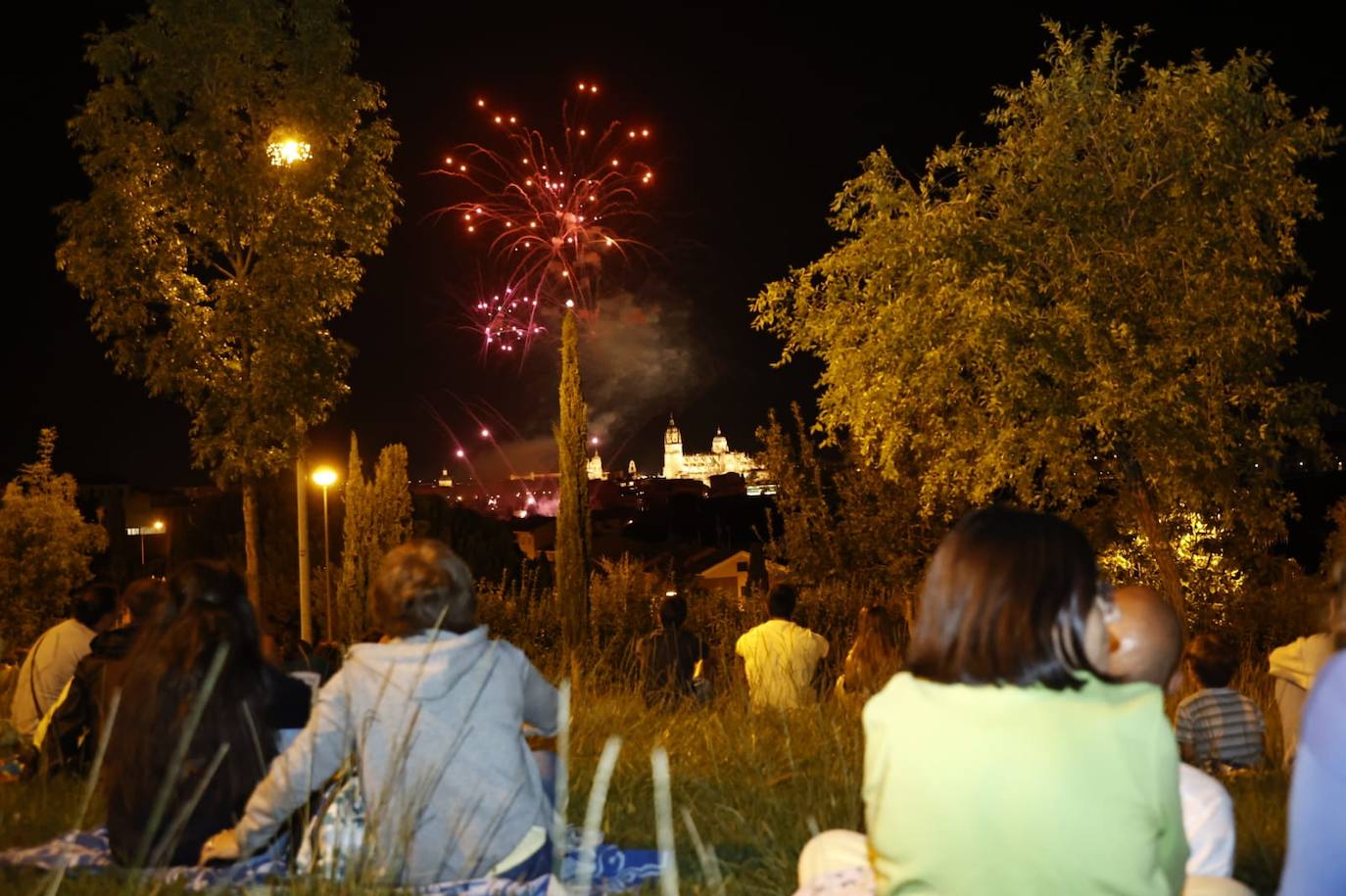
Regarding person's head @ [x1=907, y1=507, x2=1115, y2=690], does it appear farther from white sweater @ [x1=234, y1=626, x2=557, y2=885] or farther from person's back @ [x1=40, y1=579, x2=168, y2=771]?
person's back @ [x1=40, y1=579, x2=168, y2=771]

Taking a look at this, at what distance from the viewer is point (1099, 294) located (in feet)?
50.0

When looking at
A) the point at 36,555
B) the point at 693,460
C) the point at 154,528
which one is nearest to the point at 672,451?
the point at 693,460

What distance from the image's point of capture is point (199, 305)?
17.2m

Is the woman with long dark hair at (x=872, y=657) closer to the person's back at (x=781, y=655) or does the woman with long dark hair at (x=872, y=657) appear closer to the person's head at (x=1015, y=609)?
the person's back at (x=781, y=655)

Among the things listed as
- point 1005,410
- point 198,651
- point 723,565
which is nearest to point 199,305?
point 1005,410

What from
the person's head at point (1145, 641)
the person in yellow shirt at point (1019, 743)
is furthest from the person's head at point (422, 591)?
the person's head at point (1145, 641)

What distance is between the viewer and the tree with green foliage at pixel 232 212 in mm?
16453

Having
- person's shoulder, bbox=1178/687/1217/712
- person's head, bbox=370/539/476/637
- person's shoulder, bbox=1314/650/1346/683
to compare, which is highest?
person's head, bbox=370/539/476/637

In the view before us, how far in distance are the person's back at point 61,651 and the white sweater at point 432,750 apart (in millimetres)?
4578

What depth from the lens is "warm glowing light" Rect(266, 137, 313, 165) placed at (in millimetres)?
16875

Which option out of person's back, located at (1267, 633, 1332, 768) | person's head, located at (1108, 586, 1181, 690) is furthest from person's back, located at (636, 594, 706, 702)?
person's head, located at (1108, 586, 1181, 690)

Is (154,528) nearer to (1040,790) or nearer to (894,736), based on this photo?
(894,736)

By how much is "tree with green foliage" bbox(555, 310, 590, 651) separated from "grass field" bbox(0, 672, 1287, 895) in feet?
45.4

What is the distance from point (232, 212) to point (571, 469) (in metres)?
7.22
